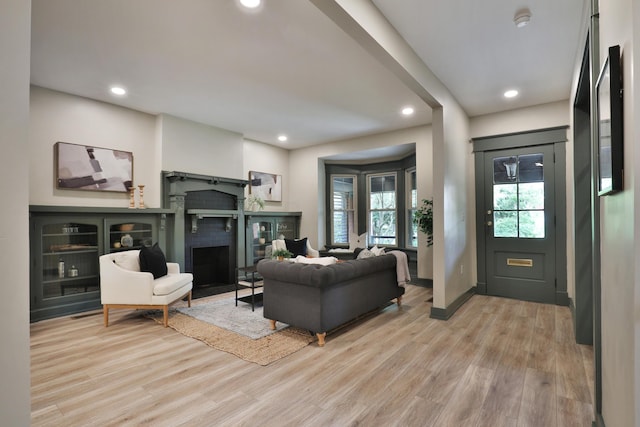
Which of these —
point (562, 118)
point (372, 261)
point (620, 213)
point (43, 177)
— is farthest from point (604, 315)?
point (43, 177)

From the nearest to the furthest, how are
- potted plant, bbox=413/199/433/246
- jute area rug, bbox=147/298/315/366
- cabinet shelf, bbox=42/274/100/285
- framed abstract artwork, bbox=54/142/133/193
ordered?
jute area rug, bbox=147/298/315/366 → cabinet shelf, bbox=42/274/100/285 → framed abstract artwork, bbox=54/142/133/193 → potted plant, bbox=413/199/433/246

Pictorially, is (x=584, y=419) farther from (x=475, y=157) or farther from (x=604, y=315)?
(x=475, y=157)

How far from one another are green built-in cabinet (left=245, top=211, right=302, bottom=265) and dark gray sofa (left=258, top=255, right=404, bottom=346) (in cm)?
280

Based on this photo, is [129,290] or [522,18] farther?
[129,290]

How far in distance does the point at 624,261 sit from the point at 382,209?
568 cm

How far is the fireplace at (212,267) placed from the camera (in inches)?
219

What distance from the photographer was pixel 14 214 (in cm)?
85

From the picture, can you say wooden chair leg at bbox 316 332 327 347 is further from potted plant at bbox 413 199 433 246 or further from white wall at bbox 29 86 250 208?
white wall at bbox 29 86 250 208

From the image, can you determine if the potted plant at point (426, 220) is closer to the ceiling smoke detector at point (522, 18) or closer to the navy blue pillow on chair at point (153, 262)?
the ceiling smoke detector at point (522, 18)

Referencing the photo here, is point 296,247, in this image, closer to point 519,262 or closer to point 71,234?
point 71,234

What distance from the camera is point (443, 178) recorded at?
3.77m

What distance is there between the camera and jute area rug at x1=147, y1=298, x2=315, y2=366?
2885 millimetres

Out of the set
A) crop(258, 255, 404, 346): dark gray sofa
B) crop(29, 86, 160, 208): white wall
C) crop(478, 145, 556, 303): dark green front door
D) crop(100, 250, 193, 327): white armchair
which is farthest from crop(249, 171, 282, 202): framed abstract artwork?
crop(478, 145, 556, 303): dark green front door

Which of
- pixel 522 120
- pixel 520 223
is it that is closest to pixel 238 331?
pixel 520 223
